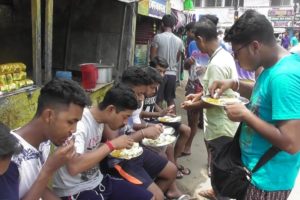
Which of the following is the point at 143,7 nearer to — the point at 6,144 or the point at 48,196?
the point at 48,196

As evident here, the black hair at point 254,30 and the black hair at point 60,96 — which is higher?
the black hair at point 254,30

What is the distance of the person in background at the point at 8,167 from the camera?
4.60ft

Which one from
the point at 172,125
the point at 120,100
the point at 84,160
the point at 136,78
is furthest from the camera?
the point at 172,125

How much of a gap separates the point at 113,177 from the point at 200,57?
326 centimetres

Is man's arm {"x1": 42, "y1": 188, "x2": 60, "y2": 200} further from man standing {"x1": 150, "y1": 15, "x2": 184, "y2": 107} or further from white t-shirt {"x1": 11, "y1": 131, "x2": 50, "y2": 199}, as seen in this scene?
man standing {"x1": 150, "y1": 15, "x2": 184, "y2": 107}

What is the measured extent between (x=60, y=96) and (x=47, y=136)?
0.23 meters

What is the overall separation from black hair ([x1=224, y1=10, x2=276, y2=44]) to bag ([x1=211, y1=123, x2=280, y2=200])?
53 centimetres

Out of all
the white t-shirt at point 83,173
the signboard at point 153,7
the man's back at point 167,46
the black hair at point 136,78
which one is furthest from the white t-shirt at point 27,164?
the man's back at point 167,46

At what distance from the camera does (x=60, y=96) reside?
1.89 metres

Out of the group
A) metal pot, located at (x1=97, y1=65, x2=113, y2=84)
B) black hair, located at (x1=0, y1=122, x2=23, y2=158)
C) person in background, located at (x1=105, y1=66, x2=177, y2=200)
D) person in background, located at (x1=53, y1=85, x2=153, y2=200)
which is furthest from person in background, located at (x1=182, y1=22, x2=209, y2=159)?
black hair, located at (x1=0, y1=122, x2=23, y2=158)

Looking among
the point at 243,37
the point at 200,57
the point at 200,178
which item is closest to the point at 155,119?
the point at 200,178

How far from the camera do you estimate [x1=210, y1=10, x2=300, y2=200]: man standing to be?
62.5 inches

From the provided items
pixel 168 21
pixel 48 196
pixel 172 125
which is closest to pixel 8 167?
pixel 48 196

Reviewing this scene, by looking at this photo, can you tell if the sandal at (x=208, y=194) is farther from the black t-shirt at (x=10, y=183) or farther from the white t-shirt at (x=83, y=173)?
the black t-shirt at (x=10, y=183)
